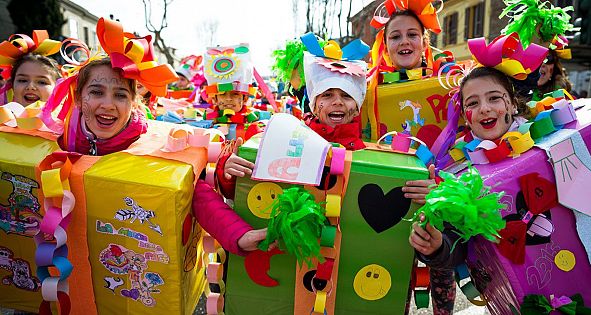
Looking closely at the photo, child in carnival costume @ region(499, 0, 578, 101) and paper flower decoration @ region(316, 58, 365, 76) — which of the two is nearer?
paper flower decoration @ region(316, 58, 365, 76)

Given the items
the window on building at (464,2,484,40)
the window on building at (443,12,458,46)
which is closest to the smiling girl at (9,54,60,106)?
the window on building at (464,2,484,40)

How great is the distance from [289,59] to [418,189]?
1.77 meters

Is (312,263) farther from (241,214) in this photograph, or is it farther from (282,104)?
(282,104)

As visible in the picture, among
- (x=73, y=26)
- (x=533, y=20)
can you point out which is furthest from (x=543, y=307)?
(x=73, y=26)

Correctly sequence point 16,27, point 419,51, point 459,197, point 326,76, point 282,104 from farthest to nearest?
point 16,27 → point 282,104 → point 419,51 → point 326,76 → point 459,197

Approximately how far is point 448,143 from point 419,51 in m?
1.04

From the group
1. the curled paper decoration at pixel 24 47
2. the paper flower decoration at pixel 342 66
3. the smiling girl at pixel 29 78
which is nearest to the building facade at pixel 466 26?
the curled paper decoration at pixel 24 47

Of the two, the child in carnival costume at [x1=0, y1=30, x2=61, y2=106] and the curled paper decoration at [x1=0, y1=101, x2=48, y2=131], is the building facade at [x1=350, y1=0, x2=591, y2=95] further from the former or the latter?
the curled paper decoration at [x1=0, y1=101, x2=48, y2=131]

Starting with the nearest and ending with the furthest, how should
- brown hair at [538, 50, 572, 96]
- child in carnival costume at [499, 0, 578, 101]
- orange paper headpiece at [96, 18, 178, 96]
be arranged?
orange paper headpiece at [96, 18, 178, 96] → child in carnival costume at [499, 0, 578, 101] → brown hair at [538, 50, 572, 96]

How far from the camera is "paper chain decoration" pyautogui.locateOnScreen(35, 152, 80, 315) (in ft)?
6.03

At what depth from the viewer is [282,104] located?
662cm

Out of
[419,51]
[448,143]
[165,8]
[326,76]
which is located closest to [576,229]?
[448,143]

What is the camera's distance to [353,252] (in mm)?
1849

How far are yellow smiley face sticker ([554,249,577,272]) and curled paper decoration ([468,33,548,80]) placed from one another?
92 centimetres
